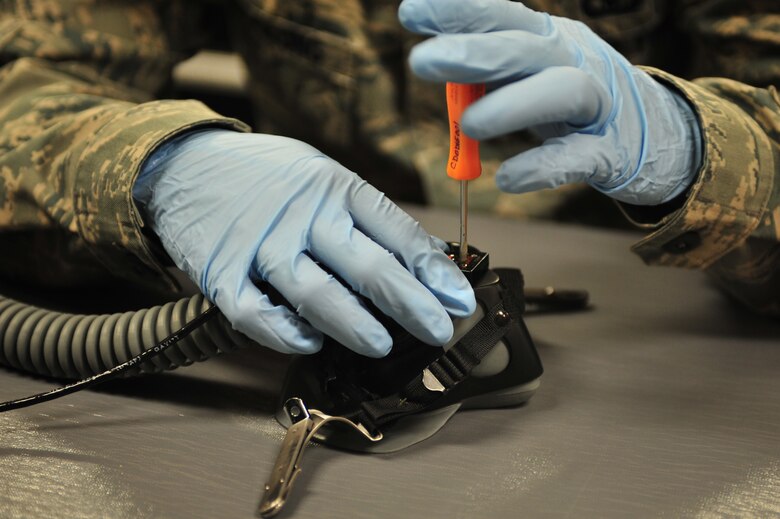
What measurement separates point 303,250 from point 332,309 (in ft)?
0.22

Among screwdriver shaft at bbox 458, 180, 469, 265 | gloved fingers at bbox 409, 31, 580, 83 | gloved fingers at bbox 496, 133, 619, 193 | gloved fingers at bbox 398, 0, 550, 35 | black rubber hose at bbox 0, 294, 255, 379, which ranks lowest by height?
black rubber hose at bbox 0, 294, 255, 379

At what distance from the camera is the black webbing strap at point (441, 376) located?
66 centimetres

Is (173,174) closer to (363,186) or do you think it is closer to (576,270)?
(363,186)

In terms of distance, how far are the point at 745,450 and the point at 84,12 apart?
3.22ft

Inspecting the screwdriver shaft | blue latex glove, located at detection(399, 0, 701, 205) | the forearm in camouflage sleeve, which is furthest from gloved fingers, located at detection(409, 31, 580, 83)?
the forearm in camouflage sleeve

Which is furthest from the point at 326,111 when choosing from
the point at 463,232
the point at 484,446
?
the point at 484,446

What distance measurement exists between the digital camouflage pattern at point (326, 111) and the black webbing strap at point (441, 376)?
0.24 metres

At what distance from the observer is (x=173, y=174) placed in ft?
2.55

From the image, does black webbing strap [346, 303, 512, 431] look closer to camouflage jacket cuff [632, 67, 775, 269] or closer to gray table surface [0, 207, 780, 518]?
gray table surface [0, 207, 780, 518]

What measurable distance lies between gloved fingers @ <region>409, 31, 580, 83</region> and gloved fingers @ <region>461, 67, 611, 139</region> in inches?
0.6

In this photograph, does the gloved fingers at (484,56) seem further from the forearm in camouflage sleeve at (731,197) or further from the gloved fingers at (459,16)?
the forearm in camouflage sleeve at (731,197)

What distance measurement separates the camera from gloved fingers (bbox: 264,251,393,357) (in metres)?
0.65

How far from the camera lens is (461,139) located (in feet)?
2.23

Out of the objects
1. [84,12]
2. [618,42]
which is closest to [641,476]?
[618,42]
